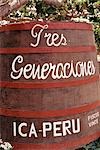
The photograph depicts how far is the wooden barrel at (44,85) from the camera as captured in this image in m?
1.97

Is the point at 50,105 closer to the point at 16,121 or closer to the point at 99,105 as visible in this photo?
the point at 16,121

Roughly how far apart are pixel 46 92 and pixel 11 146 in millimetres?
331

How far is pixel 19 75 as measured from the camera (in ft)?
6.52

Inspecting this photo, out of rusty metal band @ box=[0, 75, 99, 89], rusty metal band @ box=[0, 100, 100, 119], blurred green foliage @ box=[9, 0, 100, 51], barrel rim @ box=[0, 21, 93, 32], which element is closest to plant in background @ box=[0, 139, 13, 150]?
rusty metal band @ box=[0, 100, 100, 119]

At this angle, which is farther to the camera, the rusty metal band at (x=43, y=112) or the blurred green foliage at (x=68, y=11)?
the blurred green foliage at (x=68, y=11)

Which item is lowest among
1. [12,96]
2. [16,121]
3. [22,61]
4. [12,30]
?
[16,121]

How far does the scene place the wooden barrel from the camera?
1968 millimetres

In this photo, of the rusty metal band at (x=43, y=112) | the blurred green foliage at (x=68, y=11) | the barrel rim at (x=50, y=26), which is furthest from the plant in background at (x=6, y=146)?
the blurred green foliage at (x=68, y=11)

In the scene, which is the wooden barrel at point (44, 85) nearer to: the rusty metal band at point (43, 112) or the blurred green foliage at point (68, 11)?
the rusty metal band at point (43, 112)

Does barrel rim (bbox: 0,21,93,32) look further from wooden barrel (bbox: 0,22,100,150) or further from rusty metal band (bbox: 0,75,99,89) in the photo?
rusty metal band (bbox: 0,75,99,89)

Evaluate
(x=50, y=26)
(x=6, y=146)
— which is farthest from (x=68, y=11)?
(x=6, y=146)

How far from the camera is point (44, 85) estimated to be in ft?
6.45

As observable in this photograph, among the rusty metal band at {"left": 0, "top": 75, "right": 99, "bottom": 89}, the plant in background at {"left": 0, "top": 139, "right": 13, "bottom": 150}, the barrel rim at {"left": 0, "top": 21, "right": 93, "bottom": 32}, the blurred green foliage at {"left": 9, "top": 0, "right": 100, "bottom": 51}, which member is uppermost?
the blurred green foliage at {"left": 9, "top": 0, "right": 100, "bottom": 51}

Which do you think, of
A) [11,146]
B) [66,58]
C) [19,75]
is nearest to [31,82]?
[19,75]
